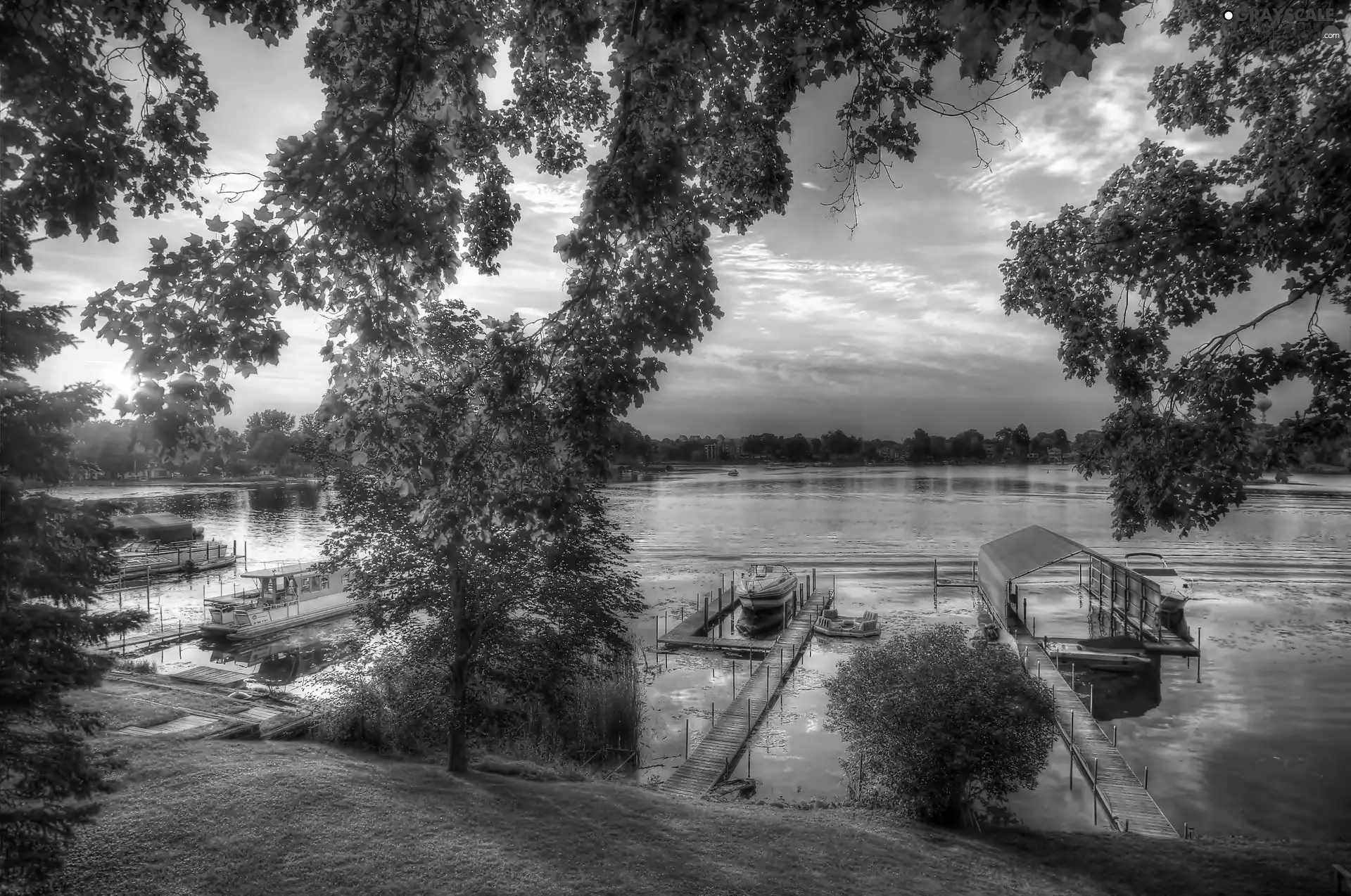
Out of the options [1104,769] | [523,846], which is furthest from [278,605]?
[1104,769]

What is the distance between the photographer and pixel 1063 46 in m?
3.59

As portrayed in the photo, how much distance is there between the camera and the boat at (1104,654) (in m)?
35.8

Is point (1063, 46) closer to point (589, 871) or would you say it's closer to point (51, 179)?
point (51, 179)

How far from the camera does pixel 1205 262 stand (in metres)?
10.2

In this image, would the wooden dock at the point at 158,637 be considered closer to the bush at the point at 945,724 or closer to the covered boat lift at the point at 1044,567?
the bush at the point at 945,724

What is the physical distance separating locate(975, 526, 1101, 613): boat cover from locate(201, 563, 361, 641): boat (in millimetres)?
36422

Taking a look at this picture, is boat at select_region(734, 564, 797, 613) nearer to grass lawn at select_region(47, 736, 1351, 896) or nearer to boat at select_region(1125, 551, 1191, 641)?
boat at select_region(1125, 551, 1191, 641)

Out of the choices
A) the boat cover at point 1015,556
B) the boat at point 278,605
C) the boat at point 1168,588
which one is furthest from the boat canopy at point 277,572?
the boat at point 1168,588

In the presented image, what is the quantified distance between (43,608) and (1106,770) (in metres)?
27.0

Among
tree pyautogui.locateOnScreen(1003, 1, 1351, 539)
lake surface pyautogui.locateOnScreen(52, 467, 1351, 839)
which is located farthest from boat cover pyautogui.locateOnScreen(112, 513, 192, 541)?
tree pyautogui.locateOnScreen(1003, 1, 1351, 539)

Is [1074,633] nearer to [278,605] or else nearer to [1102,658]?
[1102,658]

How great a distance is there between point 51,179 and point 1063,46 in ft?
25.0

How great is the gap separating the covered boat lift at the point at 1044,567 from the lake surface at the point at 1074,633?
2019mm

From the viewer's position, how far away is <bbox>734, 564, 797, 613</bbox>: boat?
45.9m
